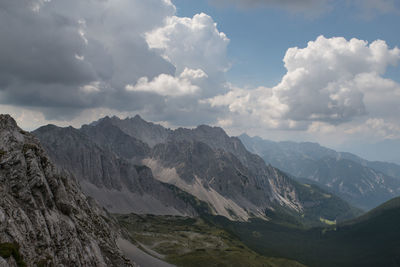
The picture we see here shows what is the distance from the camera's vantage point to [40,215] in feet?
180

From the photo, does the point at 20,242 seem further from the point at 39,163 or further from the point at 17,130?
the point at 17,130

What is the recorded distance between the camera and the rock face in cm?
4781

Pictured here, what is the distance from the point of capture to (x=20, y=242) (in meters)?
45.4

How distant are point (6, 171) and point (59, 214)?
13.8m

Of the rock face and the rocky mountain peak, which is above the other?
the rocky mountain peak

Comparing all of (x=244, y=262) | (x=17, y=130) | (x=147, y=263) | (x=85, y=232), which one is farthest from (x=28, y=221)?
(x=244, y=262)

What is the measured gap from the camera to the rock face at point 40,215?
47.8m

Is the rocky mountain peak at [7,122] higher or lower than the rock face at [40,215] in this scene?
higher

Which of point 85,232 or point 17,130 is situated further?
point 17,130

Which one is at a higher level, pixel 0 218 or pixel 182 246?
pixel 0 218

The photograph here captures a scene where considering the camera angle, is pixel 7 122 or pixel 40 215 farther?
pixel 7 122

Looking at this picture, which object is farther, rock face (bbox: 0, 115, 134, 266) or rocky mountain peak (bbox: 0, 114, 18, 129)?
rocky mountain peak (bbox: 0, 114, 18, 129)

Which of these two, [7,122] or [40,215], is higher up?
[7,122]

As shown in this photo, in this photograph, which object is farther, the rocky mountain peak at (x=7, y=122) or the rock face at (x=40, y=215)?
the rocky mountain peak at (x=7, y=122)
